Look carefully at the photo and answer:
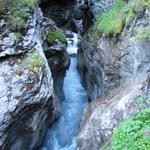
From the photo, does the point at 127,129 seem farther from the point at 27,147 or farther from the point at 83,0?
the point at 83,0

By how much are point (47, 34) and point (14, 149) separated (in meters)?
4.90

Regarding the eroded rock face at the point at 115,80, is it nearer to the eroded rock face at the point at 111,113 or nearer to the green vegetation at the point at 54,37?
the eroded rock face at the point at 111,113

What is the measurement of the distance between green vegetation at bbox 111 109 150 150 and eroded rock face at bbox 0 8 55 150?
3.56 metres

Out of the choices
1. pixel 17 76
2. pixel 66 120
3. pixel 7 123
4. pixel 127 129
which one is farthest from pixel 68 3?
pixel 127 129

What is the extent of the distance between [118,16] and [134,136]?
6.31m

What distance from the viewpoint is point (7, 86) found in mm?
8344

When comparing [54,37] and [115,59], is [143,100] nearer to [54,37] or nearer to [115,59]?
[115,59]

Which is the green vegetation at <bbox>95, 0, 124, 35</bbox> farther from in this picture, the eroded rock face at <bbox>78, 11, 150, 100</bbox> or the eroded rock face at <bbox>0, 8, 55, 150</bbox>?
the eroded rock face at <bbox>0, 8, 55, 150</bbox>

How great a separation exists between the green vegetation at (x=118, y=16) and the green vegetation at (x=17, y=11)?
2.71 metres

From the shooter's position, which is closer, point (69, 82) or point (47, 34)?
point (47, 34)

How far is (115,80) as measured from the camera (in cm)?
1038

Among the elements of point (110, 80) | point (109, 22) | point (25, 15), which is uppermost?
point (25, 15)

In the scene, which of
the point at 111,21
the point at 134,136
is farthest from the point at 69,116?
the point at 134,136

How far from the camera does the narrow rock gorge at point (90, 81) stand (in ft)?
23.9
